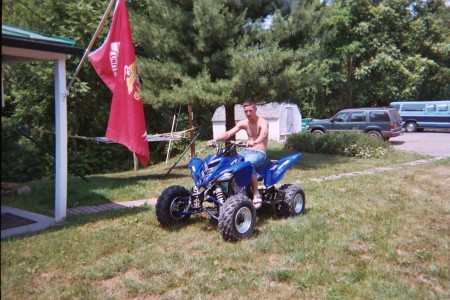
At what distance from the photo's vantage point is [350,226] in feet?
18.2

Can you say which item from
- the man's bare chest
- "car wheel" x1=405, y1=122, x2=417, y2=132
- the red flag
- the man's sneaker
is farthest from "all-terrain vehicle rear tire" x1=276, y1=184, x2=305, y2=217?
"car wheel" x1=405, y1=122, x2=417, y2=132

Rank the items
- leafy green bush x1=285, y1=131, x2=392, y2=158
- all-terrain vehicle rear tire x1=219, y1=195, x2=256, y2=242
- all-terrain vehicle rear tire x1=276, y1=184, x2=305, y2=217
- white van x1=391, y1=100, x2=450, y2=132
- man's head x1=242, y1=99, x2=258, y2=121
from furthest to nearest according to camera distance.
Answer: white van x1=391, y1=100, x2=450, y2=132
leafy green bush x1=285, y1=131, x2=392, y2=158
all-terrain vehicle rear tire x1=276, y1=184, x2=305, y2=217
man's head x1=242, y1=99, x2=258, y2=121
all-terrain vehicle rear tire x1=219, y1=195, x2=256, y2=242

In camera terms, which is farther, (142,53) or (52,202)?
(142,53)

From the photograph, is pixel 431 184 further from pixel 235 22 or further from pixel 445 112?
pixel 445 112

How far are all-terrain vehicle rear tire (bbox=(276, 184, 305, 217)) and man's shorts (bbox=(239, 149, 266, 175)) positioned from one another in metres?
0.67

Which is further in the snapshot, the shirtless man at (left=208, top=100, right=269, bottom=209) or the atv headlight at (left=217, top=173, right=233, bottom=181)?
the shirtless man at (left=208, top=100, right=269, bottom=209)

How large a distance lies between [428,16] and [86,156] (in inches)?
1069

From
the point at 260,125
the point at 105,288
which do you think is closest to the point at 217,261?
the point at 105,288

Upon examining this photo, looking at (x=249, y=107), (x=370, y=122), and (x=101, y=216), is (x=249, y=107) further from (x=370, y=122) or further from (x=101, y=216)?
(x=370, y=122)

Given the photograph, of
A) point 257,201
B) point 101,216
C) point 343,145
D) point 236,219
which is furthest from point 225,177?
point 343,145

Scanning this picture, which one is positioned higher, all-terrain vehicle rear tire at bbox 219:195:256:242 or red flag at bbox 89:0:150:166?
red flag at bbox 89:0:150:166

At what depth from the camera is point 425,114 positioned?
1054 inches

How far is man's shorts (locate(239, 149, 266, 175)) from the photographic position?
543 cm

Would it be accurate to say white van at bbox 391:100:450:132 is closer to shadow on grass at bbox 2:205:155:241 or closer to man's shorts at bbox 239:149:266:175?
man's shorts at bbox 239:149:266:175
